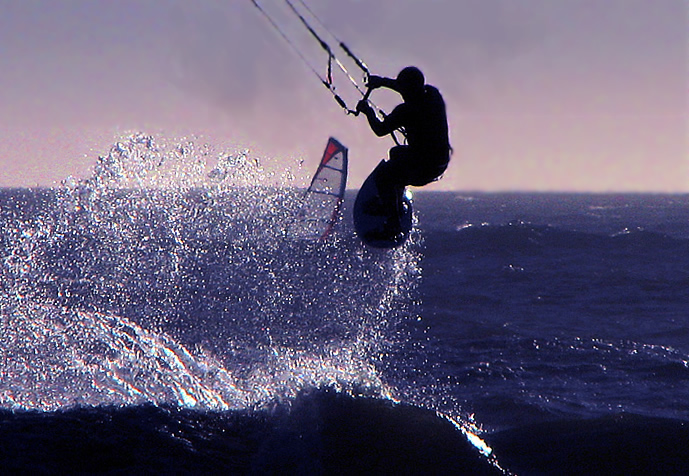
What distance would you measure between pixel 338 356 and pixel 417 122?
866 centimetres

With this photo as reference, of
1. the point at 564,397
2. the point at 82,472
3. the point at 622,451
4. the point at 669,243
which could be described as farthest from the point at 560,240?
the point at 82,472

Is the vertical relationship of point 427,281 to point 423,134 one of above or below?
below

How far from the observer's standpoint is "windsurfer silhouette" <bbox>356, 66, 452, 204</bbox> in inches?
255

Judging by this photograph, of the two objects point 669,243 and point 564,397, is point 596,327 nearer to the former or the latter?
point 564,397

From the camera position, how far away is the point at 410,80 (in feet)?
21.1

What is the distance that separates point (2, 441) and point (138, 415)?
1.26 meters

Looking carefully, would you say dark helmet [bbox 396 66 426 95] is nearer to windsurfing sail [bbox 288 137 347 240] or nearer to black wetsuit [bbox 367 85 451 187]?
black wetsuit [bbox 367 85 451 187]

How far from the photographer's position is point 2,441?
5.97 m

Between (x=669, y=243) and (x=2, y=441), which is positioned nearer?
(x=2, y=441)

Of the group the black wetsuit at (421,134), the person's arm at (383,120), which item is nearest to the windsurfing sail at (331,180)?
the black wetsuit at (421,134)

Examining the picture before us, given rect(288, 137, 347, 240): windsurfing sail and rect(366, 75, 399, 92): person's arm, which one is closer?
rect(366, 75, 399, 92): person's arm

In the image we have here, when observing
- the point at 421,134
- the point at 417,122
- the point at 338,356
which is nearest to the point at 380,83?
the point at 417,122

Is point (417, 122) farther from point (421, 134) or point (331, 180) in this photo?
point (331, 180)

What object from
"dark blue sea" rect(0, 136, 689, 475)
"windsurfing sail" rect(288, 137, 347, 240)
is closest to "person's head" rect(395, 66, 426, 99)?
"dark blue sea" rect(0, 136, 689, 475)
